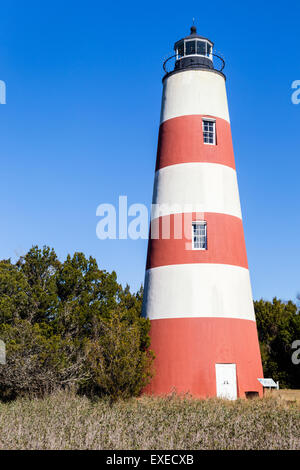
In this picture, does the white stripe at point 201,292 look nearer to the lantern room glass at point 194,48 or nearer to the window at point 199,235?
the window at point 199,235

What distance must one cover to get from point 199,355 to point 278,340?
12.0 m

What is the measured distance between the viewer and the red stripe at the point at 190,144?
20.2 m

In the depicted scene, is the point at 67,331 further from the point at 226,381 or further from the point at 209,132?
the point at 209,132

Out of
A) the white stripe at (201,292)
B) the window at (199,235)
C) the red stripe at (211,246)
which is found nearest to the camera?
the white stripe at (201,292)

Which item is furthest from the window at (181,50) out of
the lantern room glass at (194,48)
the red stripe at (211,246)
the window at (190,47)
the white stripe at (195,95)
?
the red stripe at (211,246)

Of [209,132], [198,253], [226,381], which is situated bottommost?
[226,381]

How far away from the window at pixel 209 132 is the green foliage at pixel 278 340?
1290 cm

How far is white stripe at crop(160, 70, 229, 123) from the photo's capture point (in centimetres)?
2078

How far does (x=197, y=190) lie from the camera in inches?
776

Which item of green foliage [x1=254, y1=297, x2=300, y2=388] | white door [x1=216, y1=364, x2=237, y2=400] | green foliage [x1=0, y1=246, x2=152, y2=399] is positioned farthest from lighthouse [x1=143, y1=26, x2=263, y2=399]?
green foliage [x1=254, y1=297, x2=300, y2=388]

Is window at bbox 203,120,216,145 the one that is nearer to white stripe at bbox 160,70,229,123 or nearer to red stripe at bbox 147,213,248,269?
white stripe at bbox 160,70,229,123

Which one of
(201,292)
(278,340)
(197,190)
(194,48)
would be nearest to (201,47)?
(194,48)

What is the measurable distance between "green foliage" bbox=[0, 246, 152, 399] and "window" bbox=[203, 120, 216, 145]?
7.12 meters
